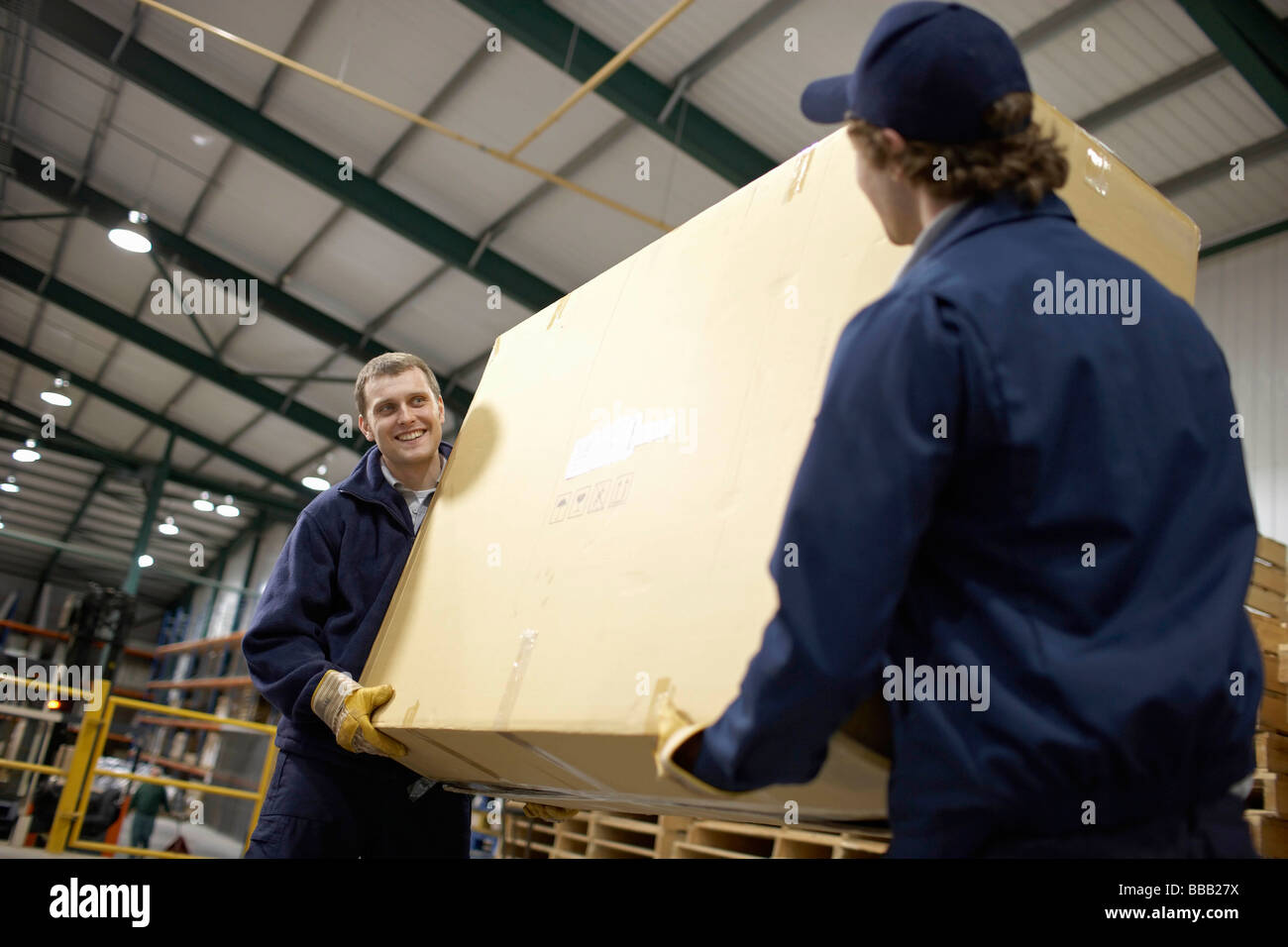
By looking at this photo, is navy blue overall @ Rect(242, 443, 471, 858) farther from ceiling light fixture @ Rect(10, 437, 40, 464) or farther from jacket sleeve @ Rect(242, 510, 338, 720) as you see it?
ceiling light fixture @ Rect(10, 437, 40, 464)

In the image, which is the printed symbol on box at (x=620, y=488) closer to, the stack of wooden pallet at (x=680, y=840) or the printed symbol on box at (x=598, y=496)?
the printed symbol on box at (x=598, y=496)

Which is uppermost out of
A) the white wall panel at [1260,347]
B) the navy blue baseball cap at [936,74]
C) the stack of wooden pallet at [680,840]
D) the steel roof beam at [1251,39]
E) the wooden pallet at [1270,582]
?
the steel roof beam at [1251,39]

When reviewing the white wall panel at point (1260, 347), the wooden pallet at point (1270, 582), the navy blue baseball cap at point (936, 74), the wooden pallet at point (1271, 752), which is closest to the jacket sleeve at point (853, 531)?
the navy blue baseball cap at point (936, 74)

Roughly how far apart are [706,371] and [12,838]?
7.89 metres

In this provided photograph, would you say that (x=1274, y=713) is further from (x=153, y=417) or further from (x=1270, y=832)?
(x=153, y=417)

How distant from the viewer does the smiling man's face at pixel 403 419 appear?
2600 mm

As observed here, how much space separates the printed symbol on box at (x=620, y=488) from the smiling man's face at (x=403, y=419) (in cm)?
101

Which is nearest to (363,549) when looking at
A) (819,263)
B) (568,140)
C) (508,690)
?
(508,690)

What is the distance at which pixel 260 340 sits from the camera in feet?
42.3

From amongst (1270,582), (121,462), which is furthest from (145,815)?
(1270,582)

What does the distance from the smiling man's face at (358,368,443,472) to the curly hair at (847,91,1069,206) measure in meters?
1.72

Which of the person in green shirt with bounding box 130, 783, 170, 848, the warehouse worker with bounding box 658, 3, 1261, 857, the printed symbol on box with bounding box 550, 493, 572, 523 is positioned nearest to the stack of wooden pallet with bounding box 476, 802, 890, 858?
the printed symbol on box with bounding box 550, 493, 572, 523

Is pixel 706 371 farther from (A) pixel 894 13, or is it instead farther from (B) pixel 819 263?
(A) pixel 894 13

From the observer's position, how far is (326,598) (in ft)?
8.07
